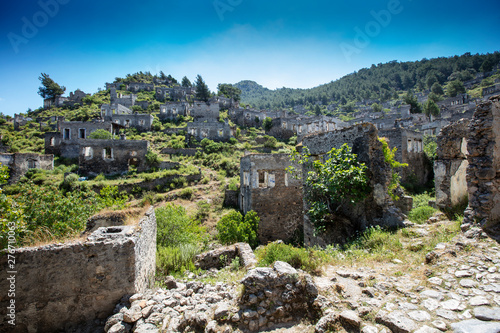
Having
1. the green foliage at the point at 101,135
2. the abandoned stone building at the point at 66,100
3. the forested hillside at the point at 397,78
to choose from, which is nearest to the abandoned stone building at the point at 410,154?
the green foliage at the point at 101,135

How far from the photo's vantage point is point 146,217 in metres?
5.89

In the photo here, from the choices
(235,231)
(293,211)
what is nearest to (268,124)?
(293,211)

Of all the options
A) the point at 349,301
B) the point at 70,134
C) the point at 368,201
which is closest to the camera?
the point at 349,301

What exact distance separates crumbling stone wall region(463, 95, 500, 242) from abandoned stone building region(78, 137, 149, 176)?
2909 centimetres

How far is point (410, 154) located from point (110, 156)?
105ft

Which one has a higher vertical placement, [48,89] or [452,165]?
[48,89]

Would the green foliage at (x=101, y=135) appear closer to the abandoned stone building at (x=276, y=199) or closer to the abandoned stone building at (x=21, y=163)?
the abandoned stone building at (x=21, y=163)

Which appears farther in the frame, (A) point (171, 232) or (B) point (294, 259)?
(A) point (171, 232)

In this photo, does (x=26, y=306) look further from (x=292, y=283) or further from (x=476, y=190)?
(x=476, y=190)

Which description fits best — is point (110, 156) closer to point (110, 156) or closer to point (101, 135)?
point (110, 156)

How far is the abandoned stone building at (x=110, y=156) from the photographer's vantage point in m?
26.8

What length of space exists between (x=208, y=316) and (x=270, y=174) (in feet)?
34.2

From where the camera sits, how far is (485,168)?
517 centimetres

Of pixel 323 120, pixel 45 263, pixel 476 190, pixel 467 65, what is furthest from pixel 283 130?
pixel 467 65
